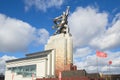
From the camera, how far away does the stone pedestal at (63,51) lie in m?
58.8

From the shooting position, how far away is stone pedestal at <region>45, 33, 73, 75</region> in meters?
58.8

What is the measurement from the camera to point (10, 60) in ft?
239

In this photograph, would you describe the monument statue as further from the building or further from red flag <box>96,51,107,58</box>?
red flag <box>96,51,107,58</box>

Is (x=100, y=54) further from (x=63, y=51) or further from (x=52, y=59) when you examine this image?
(x=52, y=59)

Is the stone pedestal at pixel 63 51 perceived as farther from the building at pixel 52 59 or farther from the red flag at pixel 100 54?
the red flag at pixel 100 54

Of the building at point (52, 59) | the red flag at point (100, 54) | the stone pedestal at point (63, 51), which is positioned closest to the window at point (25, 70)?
the building at point (52, 59)

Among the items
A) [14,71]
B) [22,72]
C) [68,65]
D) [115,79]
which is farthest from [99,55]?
[14,71]

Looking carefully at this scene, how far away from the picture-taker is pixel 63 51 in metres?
58.9

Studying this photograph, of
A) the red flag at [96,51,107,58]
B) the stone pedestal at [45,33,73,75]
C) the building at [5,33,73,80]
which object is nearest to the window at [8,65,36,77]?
the building at [5,33,73,80]

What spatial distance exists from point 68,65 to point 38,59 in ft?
28.1

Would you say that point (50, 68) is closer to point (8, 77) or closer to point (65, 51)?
point (65, 51)

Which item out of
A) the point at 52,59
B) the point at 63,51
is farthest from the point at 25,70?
the point at 63,51

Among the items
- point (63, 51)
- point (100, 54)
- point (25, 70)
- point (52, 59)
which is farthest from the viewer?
point (25, 70)

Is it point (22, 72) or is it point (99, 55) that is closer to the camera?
point (99, 55)
